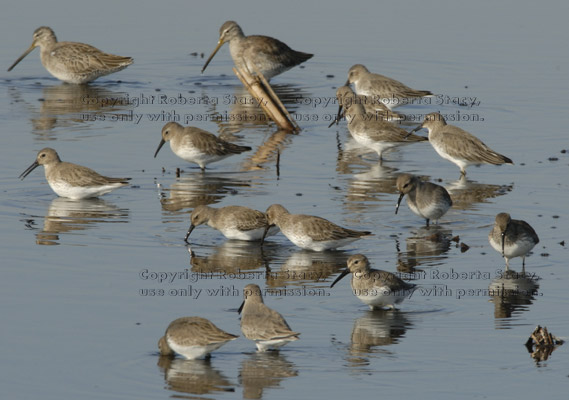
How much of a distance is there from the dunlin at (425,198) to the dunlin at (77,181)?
4.85 m

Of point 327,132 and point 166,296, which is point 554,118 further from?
point 166,296

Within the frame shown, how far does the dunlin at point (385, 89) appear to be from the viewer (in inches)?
1041

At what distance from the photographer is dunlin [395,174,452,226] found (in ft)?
57.8

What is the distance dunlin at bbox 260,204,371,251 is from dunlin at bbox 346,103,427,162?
254 inches

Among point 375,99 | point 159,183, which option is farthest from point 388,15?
point 159,183

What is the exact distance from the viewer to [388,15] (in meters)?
37.0

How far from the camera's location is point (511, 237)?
50.3ft

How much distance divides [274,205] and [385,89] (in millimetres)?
10845

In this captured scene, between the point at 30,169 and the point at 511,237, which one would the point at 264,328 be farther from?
the point at 30,169

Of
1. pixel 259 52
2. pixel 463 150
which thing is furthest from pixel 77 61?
pixel 463 150

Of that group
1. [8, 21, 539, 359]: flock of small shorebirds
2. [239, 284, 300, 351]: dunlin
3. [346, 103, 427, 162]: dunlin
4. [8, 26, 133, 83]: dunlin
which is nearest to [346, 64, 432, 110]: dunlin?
[8, 21, 539, 359]: flock of small shorebirds

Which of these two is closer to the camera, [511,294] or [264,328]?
[264,328]

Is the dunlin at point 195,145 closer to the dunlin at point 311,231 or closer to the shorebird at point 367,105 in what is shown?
the shorebird at point 367,105

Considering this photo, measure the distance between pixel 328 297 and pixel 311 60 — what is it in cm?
1896
